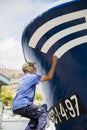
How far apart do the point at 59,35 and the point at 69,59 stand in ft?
1.40

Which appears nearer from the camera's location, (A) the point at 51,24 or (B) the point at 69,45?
(B) the point at 69,45

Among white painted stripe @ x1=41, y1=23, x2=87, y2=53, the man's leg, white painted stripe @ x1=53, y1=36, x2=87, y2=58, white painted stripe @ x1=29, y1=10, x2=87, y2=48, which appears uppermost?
white painted stripe @ x1=29, y1=10, x2=87, y2=48

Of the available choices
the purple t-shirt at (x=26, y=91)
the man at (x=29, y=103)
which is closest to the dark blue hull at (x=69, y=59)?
the man at (x=29, y=103)

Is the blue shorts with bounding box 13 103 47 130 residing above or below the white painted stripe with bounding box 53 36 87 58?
below

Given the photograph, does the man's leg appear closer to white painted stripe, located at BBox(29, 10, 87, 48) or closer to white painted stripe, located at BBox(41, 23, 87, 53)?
white painted stripe, located at BBox(41, 23, 87, 53)

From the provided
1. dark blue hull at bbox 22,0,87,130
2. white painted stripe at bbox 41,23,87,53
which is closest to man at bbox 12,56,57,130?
dark blue hull at bbox 22,0,87,130

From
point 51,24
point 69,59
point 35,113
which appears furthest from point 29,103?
point 51,24

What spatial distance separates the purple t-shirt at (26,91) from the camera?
628 centimetres

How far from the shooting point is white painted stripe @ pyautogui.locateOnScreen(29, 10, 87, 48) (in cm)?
670

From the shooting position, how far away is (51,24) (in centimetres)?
703

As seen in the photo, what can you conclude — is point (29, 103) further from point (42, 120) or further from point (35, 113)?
point (42, 120)

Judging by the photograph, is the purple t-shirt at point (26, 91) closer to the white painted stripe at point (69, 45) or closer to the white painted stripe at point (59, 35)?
the white painted stripe at point (69, 45)

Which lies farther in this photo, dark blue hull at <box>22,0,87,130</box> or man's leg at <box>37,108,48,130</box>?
dark blue hull at <box>22,0,87,130</box>

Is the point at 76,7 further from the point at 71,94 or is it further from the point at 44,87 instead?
the point at 44,87
